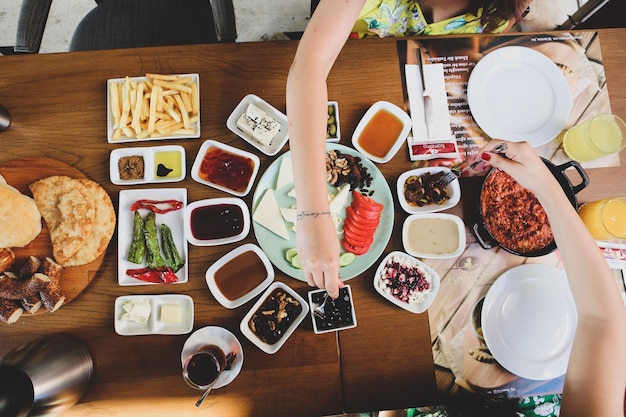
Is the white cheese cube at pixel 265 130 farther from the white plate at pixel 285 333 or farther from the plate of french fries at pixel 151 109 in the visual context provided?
the white plate at pixel 285 333

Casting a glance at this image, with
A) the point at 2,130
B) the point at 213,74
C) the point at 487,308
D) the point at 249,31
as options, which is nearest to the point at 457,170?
the point at 487,308

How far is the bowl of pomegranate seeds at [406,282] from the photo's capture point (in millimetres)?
1859

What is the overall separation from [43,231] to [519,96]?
2.46 meters

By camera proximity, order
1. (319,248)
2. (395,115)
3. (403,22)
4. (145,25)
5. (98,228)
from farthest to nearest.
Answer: (145,25), (403,22), (395,115), (98,228), (319,248)

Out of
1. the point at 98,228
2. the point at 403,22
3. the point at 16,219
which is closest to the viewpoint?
the point at 16,219

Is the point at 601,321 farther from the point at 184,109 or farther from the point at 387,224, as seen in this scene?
the point at 184,109

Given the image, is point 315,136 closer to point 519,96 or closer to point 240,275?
point 240,275

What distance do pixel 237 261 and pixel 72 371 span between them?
2.60 feet

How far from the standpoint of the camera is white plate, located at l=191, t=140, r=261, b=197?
191 cm

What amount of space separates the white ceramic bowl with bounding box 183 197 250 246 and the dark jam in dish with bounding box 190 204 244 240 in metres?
0.01

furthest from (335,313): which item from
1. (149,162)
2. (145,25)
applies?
(145,25)

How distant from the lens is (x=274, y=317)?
5.91ft

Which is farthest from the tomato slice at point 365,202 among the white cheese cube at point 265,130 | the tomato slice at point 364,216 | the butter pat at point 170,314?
the butter pat at point 170,314

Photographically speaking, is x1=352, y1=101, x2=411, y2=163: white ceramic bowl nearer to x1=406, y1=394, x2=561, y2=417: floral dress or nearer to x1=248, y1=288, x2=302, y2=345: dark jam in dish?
x1=248, y1=288, x2=302, y2=345: dark jam in dish
